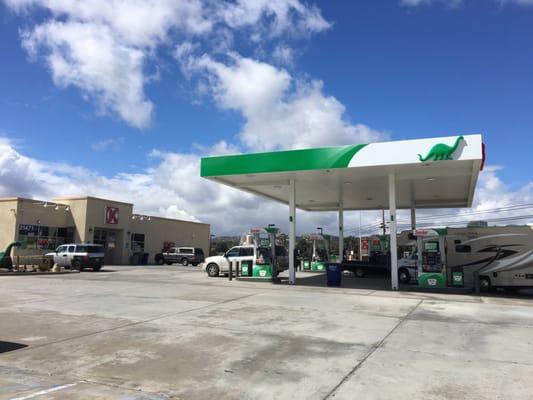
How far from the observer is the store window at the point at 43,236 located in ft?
107

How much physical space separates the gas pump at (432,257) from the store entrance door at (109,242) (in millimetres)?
28802

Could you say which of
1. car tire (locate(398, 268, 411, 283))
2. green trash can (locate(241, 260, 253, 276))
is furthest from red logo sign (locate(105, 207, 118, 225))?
car tire (locate(398, 268, 411, 283))

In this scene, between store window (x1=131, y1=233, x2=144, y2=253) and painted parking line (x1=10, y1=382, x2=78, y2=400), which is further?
store window (x1=131, y1=233, x2=144, y2=253)

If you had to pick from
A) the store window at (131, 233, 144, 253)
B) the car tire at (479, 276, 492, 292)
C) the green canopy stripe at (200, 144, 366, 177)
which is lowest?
the car tire at (479, 276, 492, 292)

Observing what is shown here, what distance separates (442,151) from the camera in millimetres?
15836

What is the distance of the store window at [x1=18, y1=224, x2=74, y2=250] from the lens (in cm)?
3266

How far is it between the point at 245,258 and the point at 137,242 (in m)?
23.0

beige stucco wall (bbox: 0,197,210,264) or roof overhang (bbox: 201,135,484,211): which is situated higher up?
roof overhang (bbox: 201,135,484,211)

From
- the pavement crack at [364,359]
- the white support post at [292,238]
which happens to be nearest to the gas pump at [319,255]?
the white support post at [292,238]

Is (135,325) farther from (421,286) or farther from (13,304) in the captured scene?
(421,286)

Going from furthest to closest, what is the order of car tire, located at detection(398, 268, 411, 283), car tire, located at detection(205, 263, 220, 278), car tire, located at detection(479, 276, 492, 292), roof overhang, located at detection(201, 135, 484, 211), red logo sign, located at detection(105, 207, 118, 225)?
red logo sign, located at detection(105, 207, 118, 225) → car tire, located at detection(205, 263, 220, 278) → car tire, located at detection(398, 268, 411, 283) → car tire, located at detection(479, 276, 492, 292) → roof overhang, located at detection(201, 135, 484, 211)

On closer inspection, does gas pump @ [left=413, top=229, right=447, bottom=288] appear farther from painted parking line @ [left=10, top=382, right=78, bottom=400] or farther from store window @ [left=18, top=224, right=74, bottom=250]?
store window @ [left=18, top=224, right=74, bottom=250]

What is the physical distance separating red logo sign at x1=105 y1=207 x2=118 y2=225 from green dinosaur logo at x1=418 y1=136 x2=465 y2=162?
2958 cm

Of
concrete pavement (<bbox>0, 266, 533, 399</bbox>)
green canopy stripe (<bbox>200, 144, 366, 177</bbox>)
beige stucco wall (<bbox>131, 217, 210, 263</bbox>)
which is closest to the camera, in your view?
concrete pavement (<bbox>0, 266, 533, 399</bbox>)
